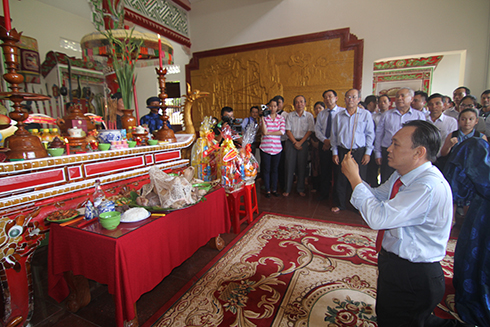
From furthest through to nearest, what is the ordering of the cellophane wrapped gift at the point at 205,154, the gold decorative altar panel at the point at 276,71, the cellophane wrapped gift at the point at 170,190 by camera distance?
the gold decorative altar panel at the point at 276,71
the cellophane wrapped gift at the point at 205,154
the cellophane wrapped gift at the point at 170,190

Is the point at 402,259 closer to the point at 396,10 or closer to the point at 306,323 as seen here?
the point at 306,323

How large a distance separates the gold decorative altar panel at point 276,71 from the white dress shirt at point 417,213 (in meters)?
3.99

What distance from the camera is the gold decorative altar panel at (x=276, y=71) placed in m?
4.57

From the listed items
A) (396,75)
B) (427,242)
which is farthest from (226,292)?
(396,75)

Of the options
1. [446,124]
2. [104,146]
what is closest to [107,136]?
[104,146]

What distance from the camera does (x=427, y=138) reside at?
1.04 m

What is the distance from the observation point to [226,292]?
172cm

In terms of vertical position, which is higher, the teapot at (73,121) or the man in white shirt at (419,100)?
the man in white shirt at (419,100)

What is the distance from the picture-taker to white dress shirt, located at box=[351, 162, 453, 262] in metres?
1.00

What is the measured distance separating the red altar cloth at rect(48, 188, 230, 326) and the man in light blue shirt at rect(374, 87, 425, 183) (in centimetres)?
290

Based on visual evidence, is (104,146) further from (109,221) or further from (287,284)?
(287,284)

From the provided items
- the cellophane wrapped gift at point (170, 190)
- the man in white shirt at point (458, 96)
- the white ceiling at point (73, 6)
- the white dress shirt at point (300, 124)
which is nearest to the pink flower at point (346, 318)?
the cellophane wrapped gift at point (170, 190)

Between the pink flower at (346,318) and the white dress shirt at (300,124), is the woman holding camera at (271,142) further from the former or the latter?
the pink flower at (346,318)

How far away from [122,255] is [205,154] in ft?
5.18
